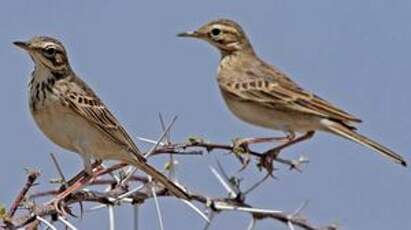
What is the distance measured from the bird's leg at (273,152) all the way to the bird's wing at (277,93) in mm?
216

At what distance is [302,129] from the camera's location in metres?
7.66

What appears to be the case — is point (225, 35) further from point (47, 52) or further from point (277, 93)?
point (47, 52)

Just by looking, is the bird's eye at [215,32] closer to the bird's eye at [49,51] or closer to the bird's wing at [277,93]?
the bird's wing at [277,93]

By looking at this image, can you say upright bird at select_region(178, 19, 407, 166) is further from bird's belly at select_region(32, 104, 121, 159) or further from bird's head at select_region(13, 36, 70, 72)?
bird's head at select_region(13, 36, 70, 72)

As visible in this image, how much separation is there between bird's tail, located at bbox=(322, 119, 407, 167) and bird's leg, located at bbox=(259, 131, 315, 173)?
0.21m

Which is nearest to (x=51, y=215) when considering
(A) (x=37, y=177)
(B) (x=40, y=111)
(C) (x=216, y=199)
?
(A) (x=37, y=177)

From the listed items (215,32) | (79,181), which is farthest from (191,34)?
(79,181)

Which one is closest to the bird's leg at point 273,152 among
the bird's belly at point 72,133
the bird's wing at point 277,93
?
the bird's wing at point 277,93

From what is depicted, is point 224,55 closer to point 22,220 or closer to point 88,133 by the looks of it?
point 88,133

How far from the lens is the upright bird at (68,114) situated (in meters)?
6.53

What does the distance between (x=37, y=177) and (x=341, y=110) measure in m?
3.66

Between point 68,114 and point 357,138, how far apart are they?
234 cm

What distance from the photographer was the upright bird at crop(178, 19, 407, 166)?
24.4 feet

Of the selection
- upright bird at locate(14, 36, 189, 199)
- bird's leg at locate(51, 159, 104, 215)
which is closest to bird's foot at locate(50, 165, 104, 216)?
bird's leg at locate(51, 159, 104, 215)
